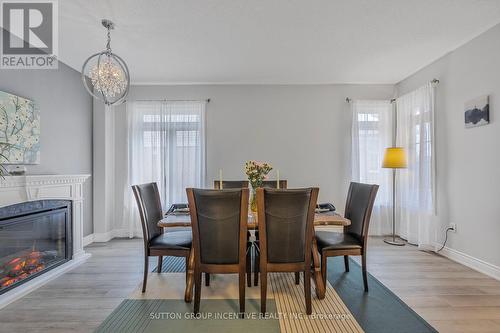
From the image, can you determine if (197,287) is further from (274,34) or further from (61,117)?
(61,117)

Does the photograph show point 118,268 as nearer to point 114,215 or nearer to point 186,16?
point 114,215

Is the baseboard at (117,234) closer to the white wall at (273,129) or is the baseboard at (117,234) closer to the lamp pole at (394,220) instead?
the white wall at (273,129)

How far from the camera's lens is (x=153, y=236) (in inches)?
102

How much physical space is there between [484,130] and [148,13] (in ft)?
12.4

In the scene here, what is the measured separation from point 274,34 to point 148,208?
2298 millimetres

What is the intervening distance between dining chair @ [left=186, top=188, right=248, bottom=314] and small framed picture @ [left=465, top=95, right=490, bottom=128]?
9.46 ft

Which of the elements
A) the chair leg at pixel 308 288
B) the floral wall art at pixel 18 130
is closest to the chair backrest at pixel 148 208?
the floral wall art at pixel 18 130

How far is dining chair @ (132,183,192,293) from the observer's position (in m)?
2.36

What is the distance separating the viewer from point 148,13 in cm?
248

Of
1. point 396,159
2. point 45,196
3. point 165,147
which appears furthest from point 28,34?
point 396,159

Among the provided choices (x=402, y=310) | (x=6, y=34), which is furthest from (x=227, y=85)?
(x=402, y=310)

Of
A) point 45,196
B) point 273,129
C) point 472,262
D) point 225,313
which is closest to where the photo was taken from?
point 225,313

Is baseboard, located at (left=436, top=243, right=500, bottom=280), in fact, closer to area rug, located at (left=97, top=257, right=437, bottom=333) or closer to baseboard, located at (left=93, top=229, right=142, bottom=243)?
area rug, located at (left=97, top=257, right=437, bottom=333)

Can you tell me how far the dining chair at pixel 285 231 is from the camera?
6.53 feet
